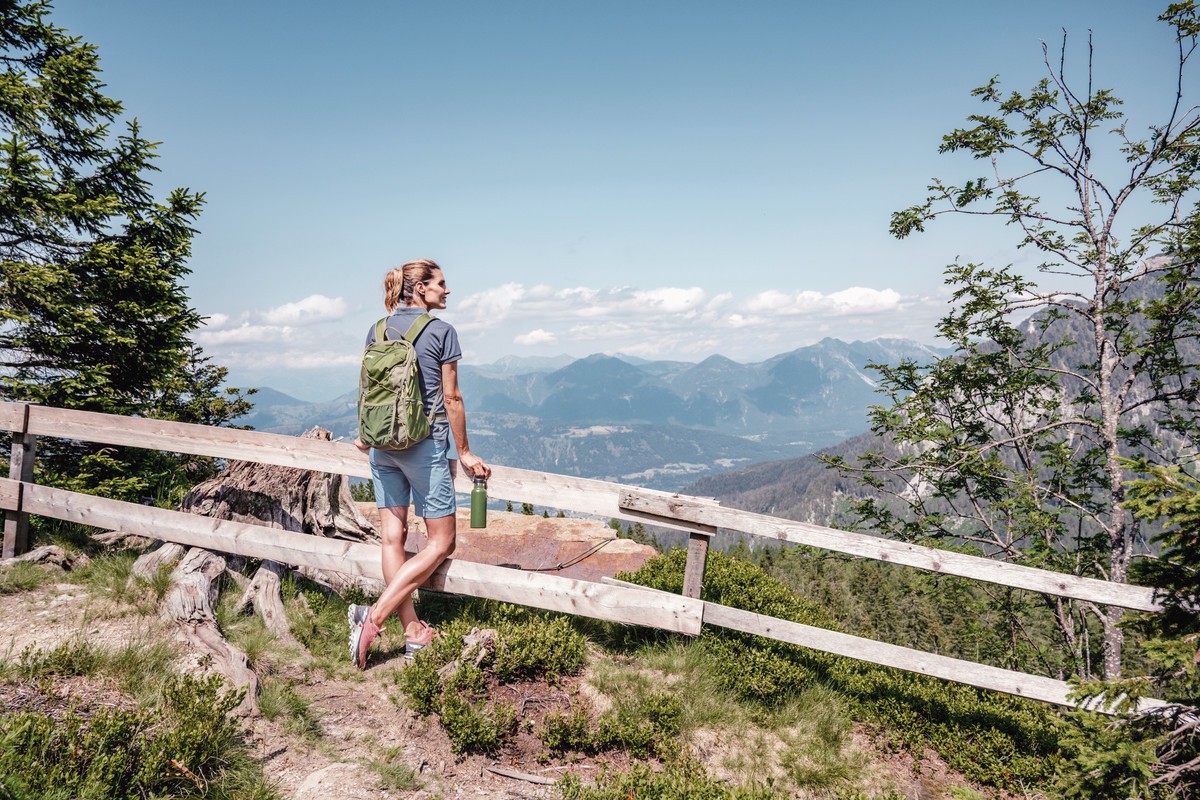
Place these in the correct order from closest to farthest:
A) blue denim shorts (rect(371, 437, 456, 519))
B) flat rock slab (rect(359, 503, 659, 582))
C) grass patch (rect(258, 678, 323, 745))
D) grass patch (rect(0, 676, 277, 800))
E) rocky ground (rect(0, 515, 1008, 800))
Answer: grass patch (rect(0, 676, 277, 800)) < rocky ground (rect(0, 515, 1008, 800)) < grass patch (rect(258, 678, 323, 745)) < blue denim shorts (rect(371, 437, 456, 519)) < flat rock slab (rect(359, 503, 659, 582))

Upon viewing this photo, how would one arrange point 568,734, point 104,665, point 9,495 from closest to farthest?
point 104,665 < point 568,734 < point 9,495

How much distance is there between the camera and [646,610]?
4.86 meters

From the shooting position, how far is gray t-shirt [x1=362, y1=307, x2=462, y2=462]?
4242mm

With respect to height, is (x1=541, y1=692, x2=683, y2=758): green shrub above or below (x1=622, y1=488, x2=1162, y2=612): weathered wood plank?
below

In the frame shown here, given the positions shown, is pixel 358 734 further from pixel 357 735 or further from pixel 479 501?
pixel 479 501

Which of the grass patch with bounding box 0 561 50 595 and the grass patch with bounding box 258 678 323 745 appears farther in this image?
the grass patch with bounding box 0 561 50 595

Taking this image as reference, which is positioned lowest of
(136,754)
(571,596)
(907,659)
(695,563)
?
(136,754)

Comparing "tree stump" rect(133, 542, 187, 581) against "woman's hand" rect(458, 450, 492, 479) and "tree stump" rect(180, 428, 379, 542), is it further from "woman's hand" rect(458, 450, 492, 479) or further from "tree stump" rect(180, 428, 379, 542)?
"woman's hand" rect(458, 450, 492, 479)

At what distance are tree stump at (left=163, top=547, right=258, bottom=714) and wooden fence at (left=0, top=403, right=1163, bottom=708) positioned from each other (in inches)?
9.0

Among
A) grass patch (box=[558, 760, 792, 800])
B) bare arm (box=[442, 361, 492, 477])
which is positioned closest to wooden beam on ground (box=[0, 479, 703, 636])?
bare arm (box=[442, 361, 492, 477])

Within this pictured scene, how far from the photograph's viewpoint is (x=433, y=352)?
4258 mm

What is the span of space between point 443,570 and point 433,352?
2.04 meters

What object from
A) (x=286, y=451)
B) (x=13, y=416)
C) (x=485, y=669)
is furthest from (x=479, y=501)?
(x=13, y=416)

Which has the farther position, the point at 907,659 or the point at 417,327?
the point at 907,659
